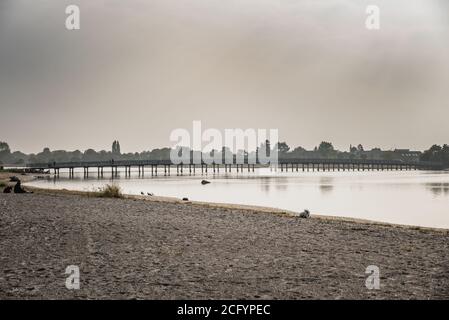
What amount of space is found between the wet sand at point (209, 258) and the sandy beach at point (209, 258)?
0.08 feet

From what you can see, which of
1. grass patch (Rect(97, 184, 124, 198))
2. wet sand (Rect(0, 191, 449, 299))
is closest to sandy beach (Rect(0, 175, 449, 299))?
wet sand (Rect(0, 191, 449, 299))

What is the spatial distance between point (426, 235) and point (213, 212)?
369 inches

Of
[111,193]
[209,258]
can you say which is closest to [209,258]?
[209,258]

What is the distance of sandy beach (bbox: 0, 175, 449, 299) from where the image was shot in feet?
28.9

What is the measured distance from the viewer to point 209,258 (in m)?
11.6

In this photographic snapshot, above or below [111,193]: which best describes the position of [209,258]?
below

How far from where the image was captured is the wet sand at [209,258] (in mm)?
8805

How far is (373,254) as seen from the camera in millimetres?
12492

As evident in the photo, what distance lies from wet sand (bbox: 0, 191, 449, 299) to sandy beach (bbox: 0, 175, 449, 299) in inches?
0.9

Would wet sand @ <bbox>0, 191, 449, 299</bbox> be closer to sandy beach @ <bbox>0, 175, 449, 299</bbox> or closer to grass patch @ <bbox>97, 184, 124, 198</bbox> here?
sandy beach @ <bbox>0, 175, 449, 299</bbox>

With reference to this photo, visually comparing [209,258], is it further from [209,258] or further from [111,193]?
[111,193]

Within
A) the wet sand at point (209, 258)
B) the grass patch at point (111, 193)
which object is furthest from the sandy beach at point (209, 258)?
the grass patch at point (111, 193)

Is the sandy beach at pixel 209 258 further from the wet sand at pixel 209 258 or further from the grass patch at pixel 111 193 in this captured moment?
the grass patch at pixel 111 193
